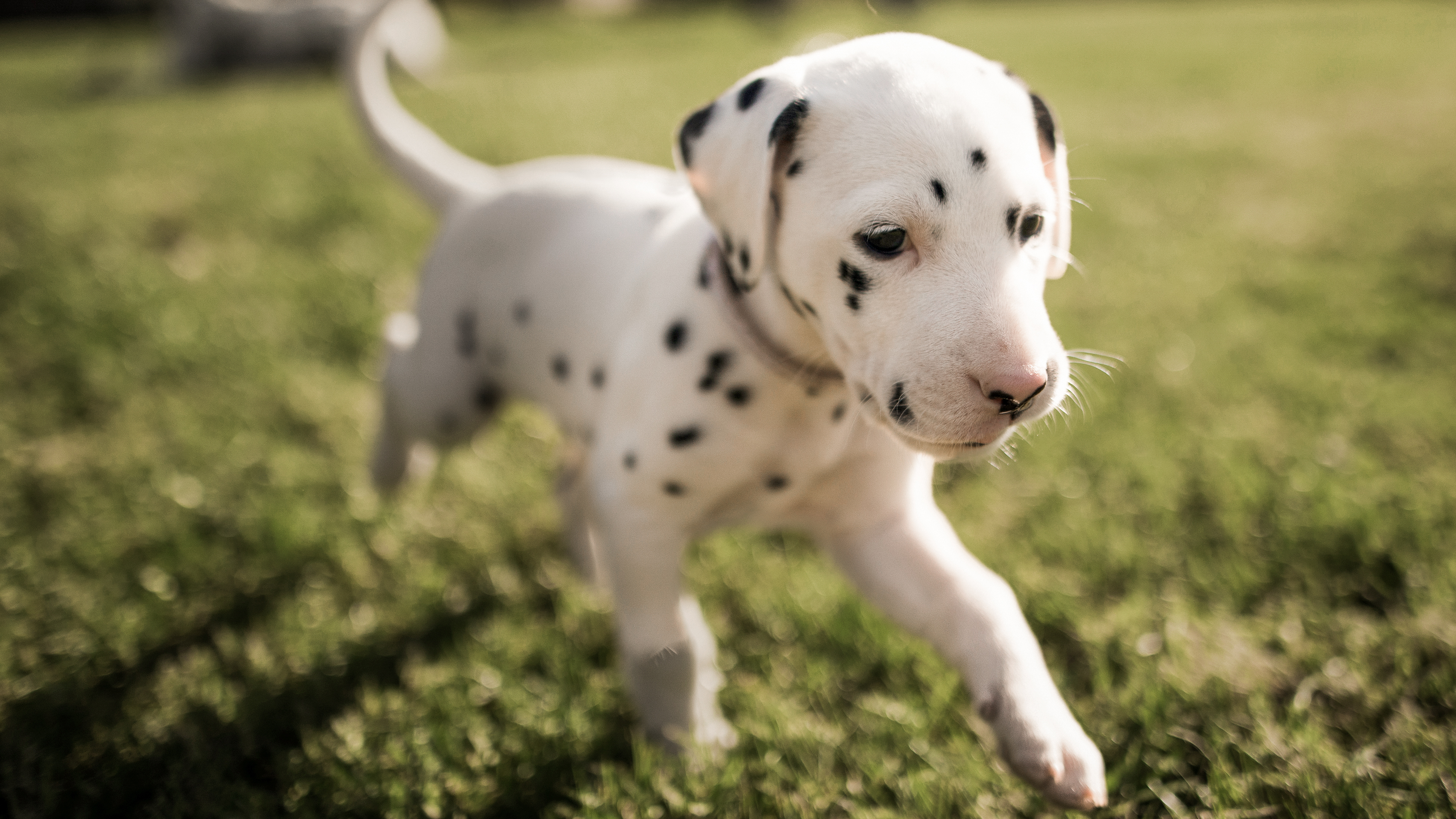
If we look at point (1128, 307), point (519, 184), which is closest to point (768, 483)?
point (519, 184)

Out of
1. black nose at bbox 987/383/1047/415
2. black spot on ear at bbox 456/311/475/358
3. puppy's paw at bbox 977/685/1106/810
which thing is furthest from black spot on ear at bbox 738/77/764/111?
black spot on ear at bbox 456/311/475/358

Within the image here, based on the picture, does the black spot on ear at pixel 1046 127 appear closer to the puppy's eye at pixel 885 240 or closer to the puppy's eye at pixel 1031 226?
the puppy's eye at pixel 1031 226

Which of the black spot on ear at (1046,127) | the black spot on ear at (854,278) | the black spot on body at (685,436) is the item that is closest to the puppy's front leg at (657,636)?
the black spot on body at (685,436)

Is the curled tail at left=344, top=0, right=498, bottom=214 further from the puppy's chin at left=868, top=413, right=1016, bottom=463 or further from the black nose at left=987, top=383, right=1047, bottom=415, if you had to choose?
the black nose at left=987, top=383, right=1047, bottom=415

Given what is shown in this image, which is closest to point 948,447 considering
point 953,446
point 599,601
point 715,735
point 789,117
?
point 953,446

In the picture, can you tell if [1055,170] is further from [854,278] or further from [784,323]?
[784,323]

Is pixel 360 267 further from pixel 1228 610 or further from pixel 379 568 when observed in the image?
pixel 1228 610

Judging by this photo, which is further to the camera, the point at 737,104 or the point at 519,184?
the point at 519,184
